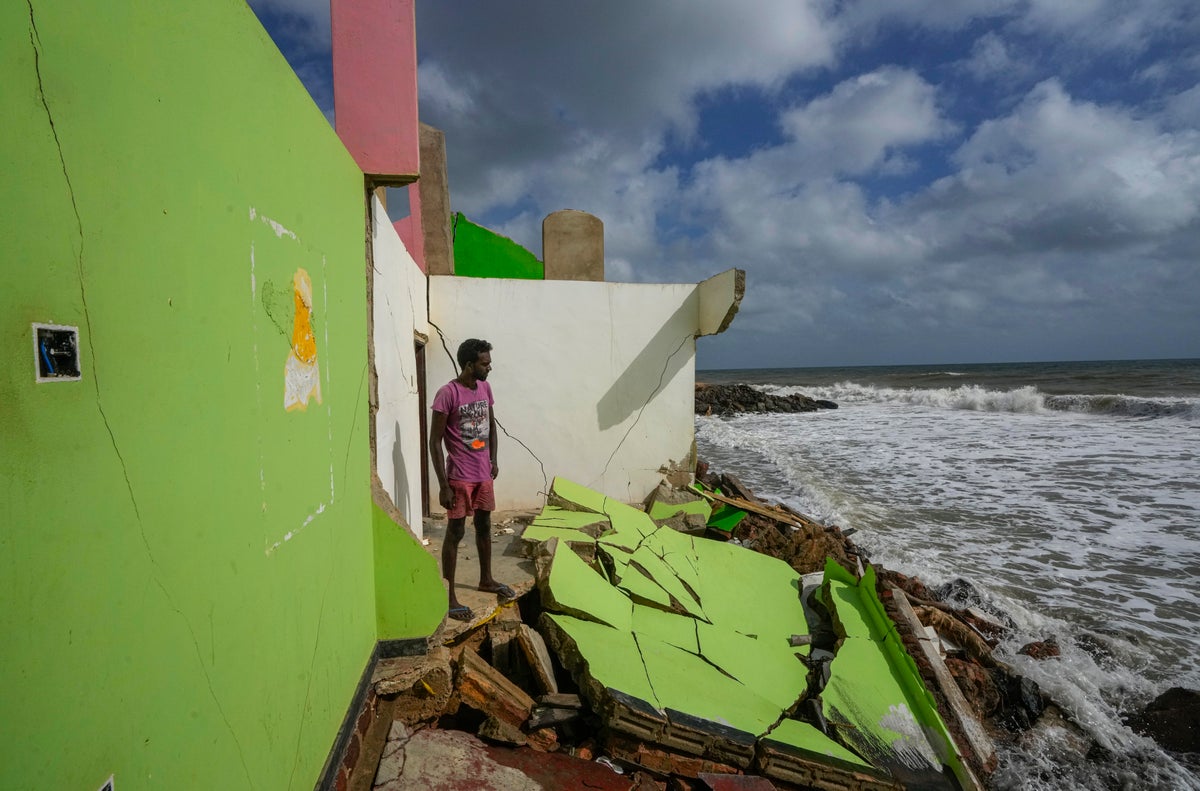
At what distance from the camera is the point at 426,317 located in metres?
6.12

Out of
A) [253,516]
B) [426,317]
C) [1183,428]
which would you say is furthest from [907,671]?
[1183,428]

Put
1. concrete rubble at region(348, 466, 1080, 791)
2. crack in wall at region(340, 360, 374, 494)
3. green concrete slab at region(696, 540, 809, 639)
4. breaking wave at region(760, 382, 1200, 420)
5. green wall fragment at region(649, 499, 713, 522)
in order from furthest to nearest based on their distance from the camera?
breaking wave at region(760, 382, 1200, 420) → green wall fragment at region(649, 499, 713, 522) → green concrete slab at region(696, 540, 809, 639) → concrete rubble at region(348, 466, 1080, 791) → crack in wall at region(340, 360, 374, 494)

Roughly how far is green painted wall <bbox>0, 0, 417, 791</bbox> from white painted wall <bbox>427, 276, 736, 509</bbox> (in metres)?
4.46

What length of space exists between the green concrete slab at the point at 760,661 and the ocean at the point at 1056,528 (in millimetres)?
1155

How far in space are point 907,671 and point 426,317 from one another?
520 centimetres

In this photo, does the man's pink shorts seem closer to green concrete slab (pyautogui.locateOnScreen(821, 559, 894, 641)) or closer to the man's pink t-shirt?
the man's pink t-shirt

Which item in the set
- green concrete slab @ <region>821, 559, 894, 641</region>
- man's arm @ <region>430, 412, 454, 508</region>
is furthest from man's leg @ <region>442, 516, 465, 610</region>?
green concrete slab @ <region>821, 559, 894, 641</region>

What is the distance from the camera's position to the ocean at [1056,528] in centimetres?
371

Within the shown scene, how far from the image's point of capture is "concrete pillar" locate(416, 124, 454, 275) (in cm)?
605

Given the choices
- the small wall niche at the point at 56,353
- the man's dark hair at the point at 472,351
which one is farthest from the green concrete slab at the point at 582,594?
the small wall niche at the point at 56,353

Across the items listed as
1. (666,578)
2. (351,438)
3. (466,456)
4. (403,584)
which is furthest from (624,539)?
(351,438)

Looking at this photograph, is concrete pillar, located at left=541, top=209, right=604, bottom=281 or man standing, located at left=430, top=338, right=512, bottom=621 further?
concrete pillar, located at left=541, top=209, right=604, bottom=281

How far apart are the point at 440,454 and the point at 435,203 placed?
3.64 m

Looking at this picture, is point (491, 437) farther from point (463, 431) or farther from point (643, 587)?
point (643, 587)
